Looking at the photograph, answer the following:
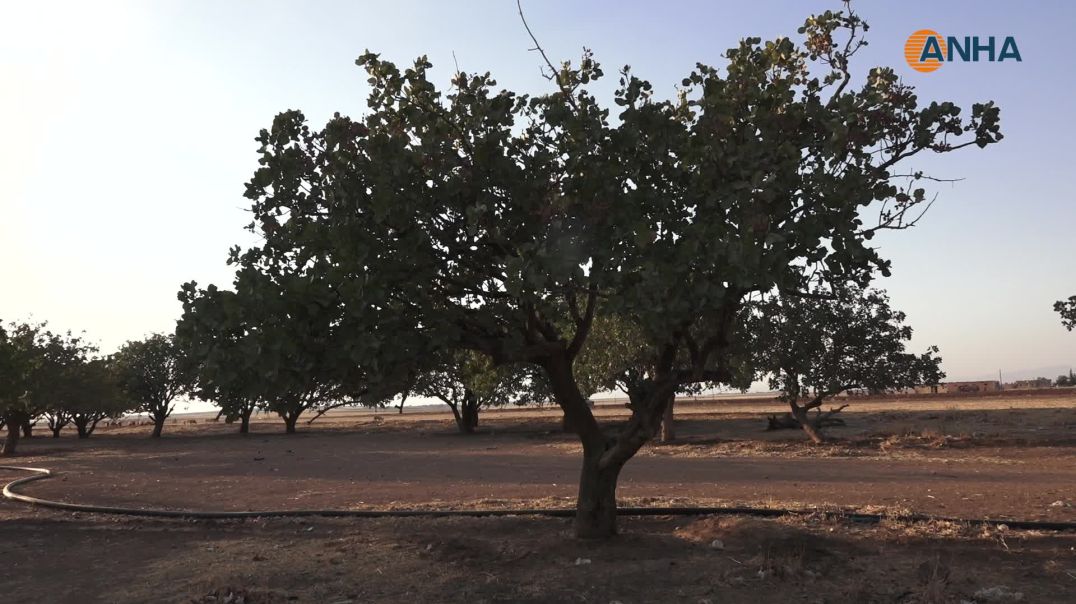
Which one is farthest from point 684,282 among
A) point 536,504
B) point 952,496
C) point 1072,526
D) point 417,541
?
point 952,496

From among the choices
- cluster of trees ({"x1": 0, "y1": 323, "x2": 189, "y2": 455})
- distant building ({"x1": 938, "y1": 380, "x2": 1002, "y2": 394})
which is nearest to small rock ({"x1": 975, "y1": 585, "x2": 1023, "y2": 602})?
cluster of trees ({"x1": 0, "y1": 323, "x2": 189, "y2": 455})

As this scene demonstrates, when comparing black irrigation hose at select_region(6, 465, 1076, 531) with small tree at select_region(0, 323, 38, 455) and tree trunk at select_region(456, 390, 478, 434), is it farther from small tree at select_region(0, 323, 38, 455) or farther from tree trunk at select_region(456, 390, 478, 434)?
tree trunk at select_region(456, 390, 478, 434)

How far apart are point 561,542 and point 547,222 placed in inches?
174

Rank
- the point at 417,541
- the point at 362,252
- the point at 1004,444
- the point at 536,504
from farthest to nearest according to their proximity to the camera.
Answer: the point at 1004,444 → the point at 536,504 → the point at 417,541 → the point at 362,252

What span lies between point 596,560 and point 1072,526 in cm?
635

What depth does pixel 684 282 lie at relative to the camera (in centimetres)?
766

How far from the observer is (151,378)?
65.2 metres

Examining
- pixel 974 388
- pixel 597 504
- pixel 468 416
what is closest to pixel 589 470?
pixel 597 504

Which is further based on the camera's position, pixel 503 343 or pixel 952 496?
pixel 952 496

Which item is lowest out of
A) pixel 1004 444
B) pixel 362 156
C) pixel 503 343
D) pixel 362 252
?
pixel 1004 444

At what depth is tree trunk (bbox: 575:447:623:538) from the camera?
10477 mm

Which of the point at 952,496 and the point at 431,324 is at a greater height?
the point at 431,324

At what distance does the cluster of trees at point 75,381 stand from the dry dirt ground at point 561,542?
1773cm

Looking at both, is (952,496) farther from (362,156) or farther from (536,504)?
(362,156)
